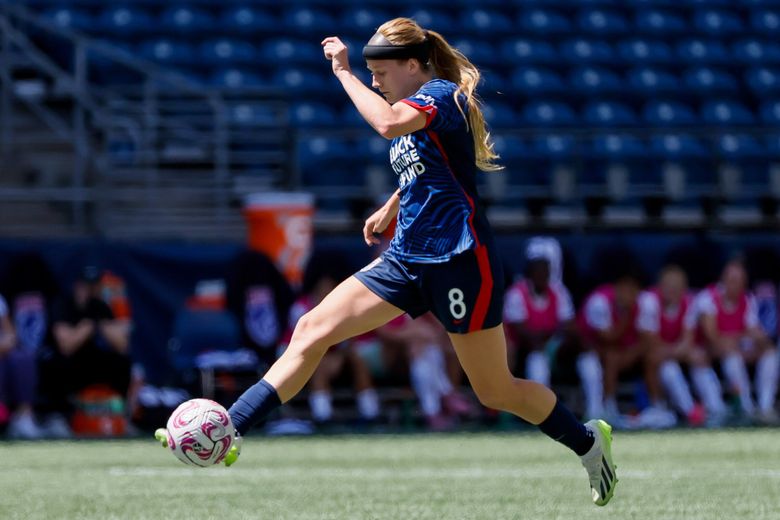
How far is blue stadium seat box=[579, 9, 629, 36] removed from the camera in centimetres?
1941

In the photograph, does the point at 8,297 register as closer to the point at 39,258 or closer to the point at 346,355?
the point at 39,258

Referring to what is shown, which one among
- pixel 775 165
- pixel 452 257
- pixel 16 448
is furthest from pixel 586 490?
pixel 775 165

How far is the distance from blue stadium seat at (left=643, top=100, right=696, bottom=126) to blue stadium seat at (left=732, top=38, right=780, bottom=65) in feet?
4.72

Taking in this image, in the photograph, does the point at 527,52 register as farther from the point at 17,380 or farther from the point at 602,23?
the point at 17,380

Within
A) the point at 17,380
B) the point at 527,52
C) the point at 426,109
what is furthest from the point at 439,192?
the point at 527,52

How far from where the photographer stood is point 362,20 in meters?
18.6

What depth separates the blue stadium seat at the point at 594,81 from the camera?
18.3m

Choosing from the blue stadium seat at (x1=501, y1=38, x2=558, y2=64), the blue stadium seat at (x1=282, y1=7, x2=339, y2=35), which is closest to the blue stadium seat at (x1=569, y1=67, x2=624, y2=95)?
the blue stadium seat at (x1=501, y1=38, x2=558, y2=64)

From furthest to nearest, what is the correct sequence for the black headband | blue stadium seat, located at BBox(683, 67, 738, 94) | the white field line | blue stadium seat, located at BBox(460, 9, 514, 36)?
blue stadium seat, located at BBox(460, 9, 514, 36) < blue stadium seat, located at BBox(683, 67, 738, 94) < the white field line < the black headband

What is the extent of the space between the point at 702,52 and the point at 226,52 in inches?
248

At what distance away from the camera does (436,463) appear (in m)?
8.80

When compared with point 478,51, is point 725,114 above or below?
below

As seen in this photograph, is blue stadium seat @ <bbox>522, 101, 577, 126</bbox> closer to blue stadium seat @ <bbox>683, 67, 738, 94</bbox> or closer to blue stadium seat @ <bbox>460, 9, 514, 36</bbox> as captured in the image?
blue stadium seat @ <bbox>460, 9, 514, 36</bbox>

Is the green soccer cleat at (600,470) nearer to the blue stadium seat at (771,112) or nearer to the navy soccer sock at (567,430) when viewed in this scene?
the navy soccer sock at (567,430)
